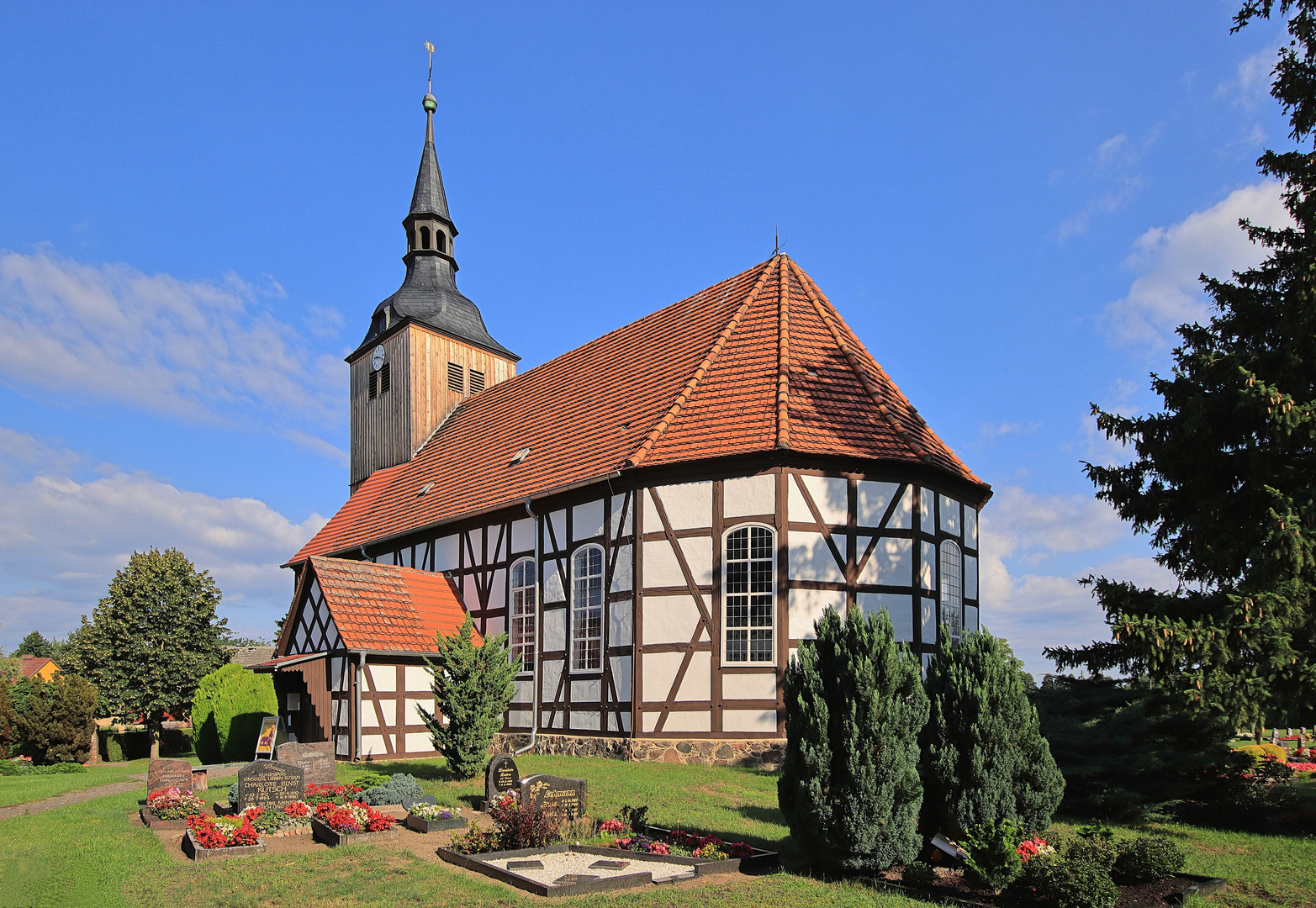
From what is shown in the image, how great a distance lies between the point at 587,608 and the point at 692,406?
188 inches

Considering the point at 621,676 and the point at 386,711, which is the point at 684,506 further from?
the point at 386,711

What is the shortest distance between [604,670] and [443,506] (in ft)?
26.0

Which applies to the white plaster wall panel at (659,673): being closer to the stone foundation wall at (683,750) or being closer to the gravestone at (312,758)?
the stone foundation wall at (683,750)

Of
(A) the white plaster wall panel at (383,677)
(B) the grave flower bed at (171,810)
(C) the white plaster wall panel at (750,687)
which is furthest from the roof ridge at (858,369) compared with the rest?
(B) the grave flower bed at (171,810)

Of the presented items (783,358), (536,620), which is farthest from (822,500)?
(536,620)

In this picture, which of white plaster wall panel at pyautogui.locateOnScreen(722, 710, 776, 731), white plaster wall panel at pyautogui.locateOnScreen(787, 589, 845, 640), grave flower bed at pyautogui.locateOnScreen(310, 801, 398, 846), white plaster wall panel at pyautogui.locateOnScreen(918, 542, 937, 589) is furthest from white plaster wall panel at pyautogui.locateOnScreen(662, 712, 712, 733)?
grave flower bed at pyautogui.locateOnScreen(310, 801, 398, 846)

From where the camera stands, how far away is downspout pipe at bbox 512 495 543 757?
20.2 m

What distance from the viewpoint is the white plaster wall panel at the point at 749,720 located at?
16.6m

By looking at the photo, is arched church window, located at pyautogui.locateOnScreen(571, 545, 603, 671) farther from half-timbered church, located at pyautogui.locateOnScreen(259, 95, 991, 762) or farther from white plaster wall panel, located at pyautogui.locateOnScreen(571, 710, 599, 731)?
white plaster wall panel, located at pyautogui.locateOnScreen(571, 710, 599, 731)

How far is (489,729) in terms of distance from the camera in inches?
589

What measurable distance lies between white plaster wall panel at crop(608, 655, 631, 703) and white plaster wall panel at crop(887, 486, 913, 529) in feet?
18.9

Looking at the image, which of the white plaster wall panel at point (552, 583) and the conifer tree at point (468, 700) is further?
the white plaster wall panel at point (552, 583)

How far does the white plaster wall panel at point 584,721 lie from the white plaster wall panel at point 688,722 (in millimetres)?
1951

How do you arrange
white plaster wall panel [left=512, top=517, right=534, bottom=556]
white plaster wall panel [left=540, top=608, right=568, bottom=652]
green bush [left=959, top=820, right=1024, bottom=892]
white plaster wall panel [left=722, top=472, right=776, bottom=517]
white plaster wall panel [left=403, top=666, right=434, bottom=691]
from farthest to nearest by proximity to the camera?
white plaster wall panel [left=512, top=517, right=534, bottom=556]
white plaster wall panel [left=403, top=666, right=434, bottom=691]
white plaster wall panel [left=540, top=608, right=568, bottom=652]
white plaster wall panel [left=722, top=472, right=776, bottom=517]
green bush [left=959, top=820, right=1024, bottom=892]
